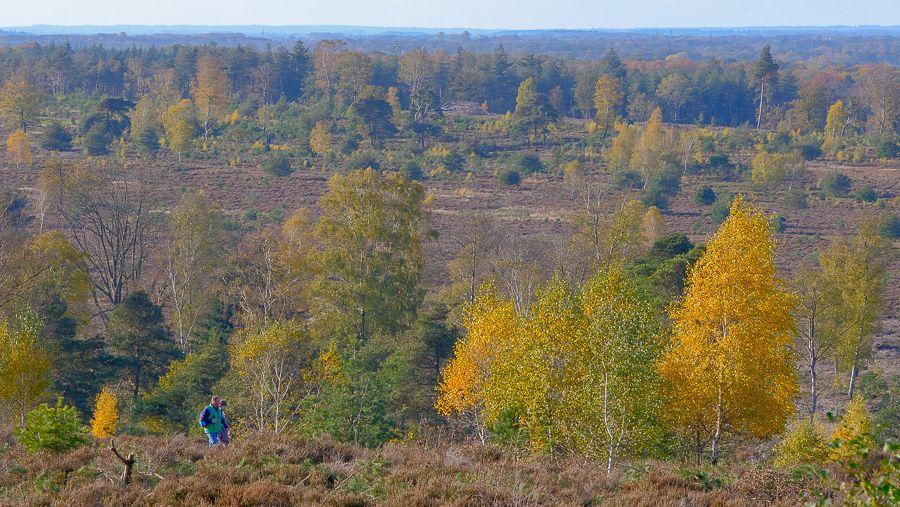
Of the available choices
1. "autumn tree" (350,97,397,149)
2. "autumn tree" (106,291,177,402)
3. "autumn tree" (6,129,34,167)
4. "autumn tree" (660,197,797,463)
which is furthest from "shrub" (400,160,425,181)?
"autumn tree" (660,197,797,463)

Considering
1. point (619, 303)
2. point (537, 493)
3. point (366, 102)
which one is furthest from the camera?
point (366, 102)

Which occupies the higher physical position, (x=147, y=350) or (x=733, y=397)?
(x=733, y=397)

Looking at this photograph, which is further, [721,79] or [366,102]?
[721,79]

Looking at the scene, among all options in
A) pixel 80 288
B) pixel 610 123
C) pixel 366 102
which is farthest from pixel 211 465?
pixel 610 123

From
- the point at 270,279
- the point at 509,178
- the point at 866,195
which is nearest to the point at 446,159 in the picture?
the point at 509,178

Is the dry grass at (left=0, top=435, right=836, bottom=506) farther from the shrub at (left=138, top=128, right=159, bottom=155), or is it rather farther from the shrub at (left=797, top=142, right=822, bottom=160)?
the shrub at (left=797, top=142, right=822, bottom=160)

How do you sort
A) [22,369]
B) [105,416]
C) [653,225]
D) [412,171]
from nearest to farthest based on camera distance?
[22,369] → [105,416] → [653,225] → [412,171]

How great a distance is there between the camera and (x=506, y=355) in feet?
57.2

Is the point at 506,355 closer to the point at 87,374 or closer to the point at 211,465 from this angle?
the point at 211,465

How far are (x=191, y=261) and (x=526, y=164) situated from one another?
39.1 m

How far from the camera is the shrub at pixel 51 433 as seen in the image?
37.5ft

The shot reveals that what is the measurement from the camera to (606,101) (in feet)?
268

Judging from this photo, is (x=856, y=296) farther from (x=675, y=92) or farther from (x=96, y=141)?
(x=675, y=92)

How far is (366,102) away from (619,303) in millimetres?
61390
